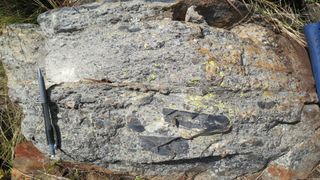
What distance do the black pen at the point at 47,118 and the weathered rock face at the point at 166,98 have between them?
4 cm

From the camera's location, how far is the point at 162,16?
2.64 m

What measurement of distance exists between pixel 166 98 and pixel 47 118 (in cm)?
72

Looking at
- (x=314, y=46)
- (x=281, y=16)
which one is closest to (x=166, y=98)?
(x=314, y=46)

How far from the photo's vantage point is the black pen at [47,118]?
2.56 m

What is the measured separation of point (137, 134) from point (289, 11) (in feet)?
5.06

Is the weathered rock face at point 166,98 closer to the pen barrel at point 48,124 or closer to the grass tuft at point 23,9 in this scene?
the pen barrel at point 48,124

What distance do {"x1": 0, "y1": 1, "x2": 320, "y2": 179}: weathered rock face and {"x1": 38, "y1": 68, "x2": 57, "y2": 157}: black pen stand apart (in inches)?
1.7

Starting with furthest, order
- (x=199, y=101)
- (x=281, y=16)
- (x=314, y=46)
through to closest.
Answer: (x=281, y=16) < (x=314, y=46) < (x=199, y=101)

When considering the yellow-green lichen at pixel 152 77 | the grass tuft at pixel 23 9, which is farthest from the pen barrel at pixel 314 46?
the grass tuft at pixel 23 9

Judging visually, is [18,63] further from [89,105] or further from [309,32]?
[309,32]

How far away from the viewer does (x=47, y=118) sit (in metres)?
2.58

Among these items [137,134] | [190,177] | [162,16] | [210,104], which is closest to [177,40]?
[162,16]

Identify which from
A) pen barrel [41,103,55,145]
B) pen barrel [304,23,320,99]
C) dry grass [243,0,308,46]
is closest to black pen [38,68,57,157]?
pen barrel [41,103,55,145]

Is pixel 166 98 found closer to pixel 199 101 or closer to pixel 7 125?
pixel 199 101
